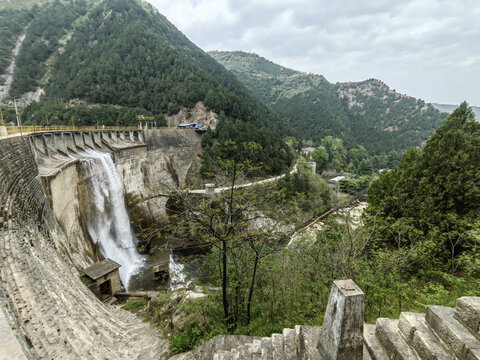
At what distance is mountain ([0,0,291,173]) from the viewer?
159ft

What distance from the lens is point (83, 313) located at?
6.89m

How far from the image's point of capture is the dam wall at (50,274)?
197 inches

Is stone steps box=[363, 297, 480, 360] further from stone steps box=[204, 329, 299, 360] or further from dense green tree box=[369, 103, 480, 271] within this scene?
dense green tree box=[369, 103, 480, 271]

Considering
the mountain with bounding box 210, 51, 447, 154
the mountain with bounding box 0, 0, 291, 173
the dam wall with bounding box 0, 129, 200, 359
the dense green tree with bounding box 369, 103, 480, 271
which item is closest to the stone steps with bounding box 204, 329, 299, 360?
the dam wall with bounding box 0, 129, 200, 359

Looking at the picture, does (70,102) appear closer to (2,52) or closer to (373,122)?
(2,52)

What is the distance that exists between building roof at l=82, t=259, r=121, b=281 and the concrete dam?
3.68 ft

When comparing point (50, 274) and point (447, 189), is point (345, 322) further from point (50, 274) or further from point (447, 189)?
point (447, 189)

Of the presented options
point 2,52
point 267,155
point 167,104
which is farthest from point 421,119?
point 2,52

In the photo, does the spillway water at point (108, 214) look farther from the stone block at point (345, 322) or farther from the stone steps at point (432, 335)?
the stone steps at point (432, 335)

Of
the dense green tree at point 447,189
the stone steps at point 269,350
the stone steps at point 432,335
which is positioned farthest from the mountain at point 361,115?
the stone steps at point 432,335

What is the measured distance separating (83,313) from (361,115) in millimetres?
158259

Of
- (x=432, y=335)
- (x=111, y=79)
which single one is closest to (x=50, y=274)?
(x=432, y=335)

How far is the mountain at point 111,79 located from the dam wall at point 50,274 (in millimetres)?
31628

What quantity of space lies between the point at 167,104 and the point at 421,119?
126m
